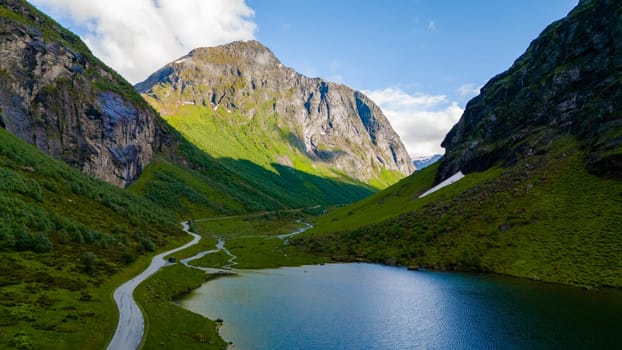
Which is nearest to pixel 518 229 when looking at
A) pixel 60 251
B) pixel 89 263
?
pixel 89 263

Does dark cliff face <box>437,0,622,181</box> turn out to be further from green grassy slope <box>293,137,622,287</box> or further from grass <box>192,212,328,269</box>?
grass <box>192,212,328,269</box>

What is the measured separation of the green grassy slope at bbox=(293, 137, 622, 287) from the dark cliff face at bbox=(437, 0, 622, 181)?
718 centimetres

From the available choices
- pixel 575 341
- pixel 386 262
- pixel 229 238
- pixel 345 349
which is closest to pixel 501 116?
pixel 386 262

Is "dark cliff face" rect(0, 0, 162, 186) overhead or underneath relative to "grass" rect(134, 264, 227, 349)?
overhead

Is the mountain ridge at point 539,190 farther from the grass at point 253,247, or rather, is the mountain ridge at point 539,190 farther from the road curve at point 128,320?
the road curve at point 128,320

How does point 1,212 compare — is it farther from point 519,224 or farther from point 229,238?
point 519,224

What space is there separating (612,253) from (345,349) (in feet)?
208

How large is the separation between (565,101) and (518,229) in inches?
2799

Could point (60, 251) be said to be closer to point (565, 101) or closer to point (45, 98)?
point (45, 98)

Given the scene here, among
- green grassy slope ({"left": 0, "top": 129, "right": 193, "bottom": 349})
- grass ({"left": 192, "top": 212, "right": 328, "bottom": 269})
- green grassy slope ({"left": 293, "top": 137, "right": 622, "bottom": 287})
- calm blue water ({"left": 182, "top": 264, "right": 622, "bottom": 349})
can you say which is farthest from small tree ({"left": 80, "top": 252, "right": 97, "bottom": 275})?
green grassy slope ({"left": 293, "top": 137, "right": 622, "bottom": 287})

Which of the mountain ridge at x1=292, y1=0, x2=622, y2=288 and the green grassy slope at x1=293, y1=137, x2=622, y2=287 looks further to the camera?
the mountain ridge at x1=292, y1=0, x2=622, y2=288

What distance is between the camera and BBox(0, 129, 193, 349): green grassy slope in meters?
36.5

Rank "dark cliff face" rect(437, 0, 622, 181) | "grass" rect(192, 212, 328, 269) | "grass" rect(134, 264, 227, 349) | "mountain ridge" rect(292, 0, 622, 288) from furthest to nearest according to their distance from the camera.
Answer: "dark cliff face" rect(437, 0, 622, 181) < "grass" rect(192, 212, 328, 269) < "mountain ridge" rect(292, 0, 622, 288) < "grass" rect(134, 264, 227, 349)

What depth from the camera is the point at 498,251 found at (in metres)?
87.8
